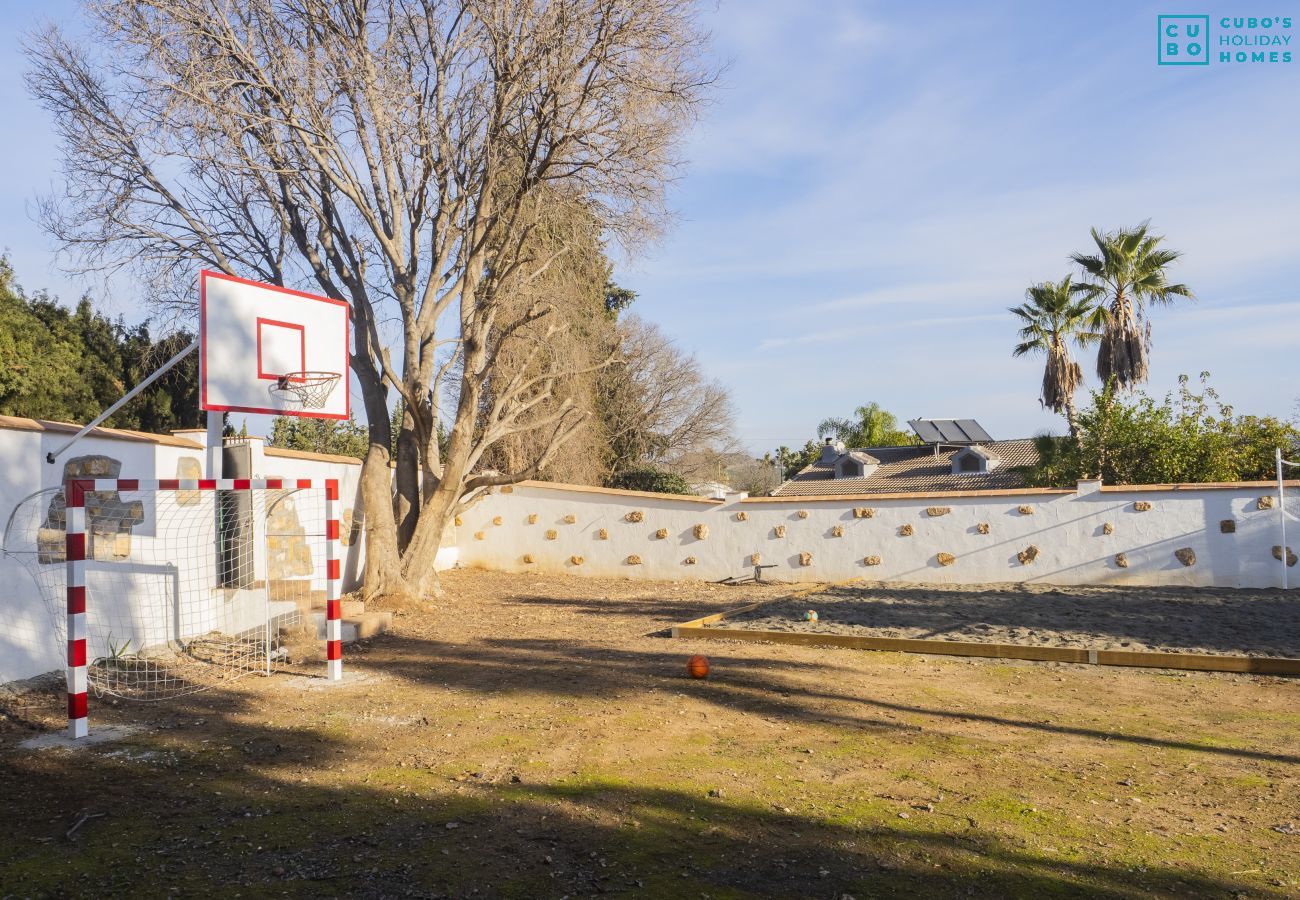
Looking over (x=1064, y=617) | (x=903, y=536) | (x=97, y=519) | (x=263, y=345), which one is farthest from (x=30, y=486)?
(x=903, y=536)

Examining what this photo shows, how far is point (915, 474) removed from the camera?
42.0m

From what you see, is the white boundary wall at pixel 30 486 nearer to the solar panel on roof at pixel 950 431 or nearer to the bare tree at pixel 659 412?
the bare tree at pixel 659 412

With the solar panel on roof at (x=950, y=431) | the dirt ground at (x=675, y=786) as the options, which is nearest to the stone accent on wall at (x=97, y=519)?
the dirt ground at (x=675, y=786)

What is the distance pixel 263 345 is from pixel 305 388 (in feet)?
2.25

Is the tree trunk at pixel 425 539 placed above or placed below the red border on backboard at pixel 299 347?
below

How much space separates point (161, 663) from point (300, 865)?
209 inches

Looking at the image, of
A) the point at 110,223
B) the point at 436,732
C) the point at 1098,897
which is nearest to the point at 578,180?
the point at 110,223

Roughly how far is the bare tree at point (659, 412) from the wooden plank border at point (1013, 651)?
1619 centimetres

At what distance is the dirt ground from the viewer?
3756 millimetres

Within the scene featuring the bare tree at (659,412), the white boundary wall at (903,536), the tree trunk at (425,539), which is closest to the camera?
the tree trunk at (425,539)

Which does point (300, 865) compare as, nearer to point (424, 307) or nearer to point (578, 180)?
point (424, 307)

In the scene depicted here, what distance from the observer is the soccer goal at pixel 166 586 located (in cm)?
708

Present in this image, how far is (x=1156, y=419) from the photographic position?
16.9 meters

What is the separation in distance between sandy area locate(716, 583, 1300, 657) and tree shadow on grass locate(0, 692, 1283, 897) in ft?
17.1
